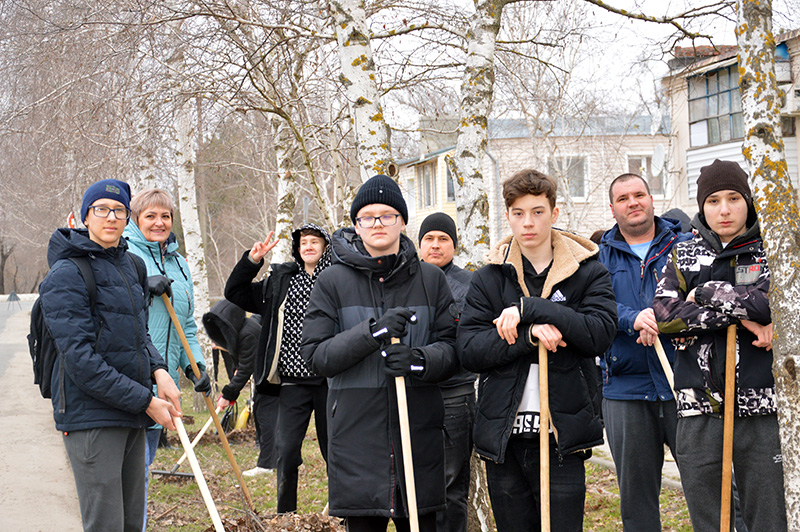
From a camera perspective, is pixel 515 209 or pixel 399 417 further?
pixel 515 209

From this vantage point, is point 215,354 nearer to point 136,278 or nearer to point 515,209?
point 136,278

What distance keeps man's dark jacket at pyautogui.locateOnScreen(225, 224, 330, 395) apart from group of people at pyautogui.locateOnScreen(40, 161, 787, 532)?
1.22 m

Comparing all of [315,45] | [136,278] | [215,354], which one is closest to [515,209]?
[136,278]

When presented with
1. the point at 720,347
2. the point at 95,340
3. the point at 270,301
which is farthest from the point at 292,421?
the point at 720,347

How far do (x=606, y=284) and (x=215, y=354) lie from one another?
312 inches

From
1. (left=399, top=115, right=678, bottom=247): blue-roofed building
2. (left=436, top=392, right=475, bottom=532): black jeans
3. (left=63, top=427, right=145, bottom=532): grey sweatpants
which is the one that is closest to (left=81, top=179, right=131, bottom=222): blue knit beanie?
(left=63, top=427, right=145, bottom=532): grey sweatpants

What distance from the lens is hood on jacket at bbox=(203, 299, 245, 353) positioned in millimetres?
6738

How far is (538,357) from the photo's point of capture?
3.39 metres

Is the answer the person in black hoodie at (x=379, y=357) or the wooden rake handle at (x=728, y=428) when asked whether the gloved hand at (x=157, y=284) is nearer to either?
the person in black hoodie at (x=379, y=357)

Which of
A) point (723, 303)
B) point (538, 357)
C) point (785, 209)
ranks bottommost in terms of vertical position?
point (538, 357)

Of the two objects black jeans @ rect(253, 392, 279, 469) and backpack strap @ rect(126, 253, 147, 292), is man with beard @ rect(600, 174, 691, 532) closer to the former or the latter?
backpack strap @ rect(126, 253, 147, 292)

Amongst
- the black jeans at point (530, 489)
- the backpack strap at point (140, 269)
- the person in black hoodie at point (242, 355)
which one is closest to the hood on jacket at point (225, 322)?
the person in black hoodie at point (242, 355)

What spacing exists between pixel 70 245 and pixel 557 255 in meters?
2.37

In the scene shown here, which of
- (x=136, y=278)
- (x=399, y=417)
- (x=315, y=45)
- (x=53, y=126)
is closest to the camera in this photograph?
(x=399, y=417)
